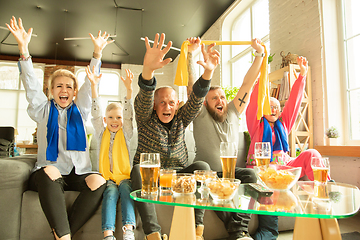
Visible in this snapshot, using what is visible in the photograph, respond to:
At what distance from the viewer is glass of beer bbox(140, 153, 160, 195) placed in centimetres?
100

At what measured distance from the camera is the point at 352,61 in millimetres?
2969

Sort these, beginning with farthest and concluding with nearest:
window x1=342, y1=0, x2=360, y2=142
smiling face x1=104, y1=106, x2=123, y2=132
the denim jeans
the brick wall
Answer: the brick wall → window x1=342, y1=0, x2=360, y2=142 → smiling face x1=104, y1=106, x2=123, y2=132 → the denim jeans

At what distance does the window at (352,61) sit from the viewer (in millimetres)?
2896

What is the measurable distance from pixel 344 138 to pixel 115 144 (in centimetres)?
264

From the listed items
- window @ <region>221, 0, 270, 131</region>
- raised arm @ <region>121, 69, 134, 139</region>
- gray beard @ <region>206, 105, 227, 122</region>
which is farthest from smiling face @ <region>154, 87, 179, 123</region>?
window @ <region>221, 0, 270, 131</region>

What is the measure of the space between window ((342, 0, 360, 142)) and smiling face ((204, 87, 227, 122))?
6.18 feet

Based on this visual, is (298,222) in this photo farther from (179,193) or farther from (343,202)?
(179,193)

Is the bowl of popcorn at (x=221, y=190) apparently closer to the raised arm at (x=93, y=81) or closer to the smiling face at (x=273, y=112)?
the raised arm at (x=93, y=81)

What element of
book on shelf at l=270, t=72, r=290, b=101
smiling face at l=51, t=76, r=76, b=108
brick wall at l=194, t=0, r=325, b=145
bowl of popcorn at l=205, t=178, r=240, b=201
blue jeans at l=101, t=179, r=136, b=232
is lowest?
blue jeans at l=101, t=179, r=136, b=232

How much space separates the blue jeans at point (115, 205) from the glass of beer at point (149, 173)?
1.54 ft

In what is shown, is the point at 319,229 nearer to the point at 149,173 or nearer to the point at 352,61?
the point at 149,173

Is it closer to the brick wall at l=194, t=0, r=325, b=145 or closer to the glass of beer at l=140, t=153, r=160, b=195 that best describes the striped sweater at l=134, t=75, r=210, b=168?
the glass of beer at l=140, t=153, r=160, b=195

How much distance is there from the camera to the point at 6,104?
816 centimetres

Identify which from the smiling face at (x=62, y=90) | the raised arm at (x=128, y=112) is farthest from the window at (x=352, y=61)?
the smiling face at (x=62, y=90)
